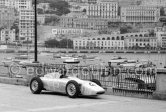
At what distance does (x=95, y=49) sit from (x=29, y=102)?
162m

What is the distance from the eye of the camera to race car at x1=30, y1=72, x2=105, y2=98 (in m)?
14.8

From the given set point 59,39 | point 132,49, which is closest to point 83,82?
point 132,49

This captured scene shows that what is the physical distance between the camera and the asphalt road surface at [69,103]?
41.9 feet

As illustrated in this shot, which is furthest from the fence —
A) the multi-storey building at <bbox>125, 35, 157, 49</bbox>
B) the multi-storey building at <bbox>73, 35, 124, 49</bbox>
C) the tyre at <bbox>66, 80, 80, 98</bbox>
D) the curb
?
the multi-storey building at <bbox>73, 35, 124, 49</bbox>

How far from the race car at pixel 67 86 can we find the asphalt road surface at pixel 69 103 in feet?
0.64

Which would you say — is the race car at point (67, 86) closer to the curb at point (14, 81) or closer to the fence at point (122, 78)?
the fence at point (122, 78)

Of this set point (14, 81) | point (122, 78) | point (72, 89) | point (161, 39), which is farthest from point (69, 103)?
point (161, 39)

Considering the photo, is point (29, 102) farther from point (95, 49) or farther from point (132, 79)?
point (95, 49)

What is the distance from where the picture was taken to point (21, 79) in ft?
62.6

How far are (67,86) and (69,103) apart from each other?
1.21 meters

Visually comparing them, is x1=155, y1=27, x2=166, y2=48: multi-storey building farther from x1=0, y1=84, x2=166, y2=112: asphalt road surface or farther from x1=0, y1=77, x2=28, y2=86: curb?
x1=0, y1=84, x2=166, y2=112: asphalt road surface

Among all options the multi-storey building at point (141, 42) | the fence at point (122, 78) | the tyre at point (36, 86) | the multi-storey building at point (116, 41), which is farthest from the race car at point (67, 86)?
the multi-storey building at point (116, 41)

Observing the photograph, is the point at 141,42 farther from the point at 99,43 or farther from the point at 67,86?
the point at 67,86

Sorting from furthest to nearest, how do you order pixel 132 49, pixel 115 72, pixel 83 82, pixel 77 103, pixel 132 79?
1. pixel 132 49
2. pixel 115 72
3. pixel 132 79
4. pixel 83 82
5. pixel 77 103
